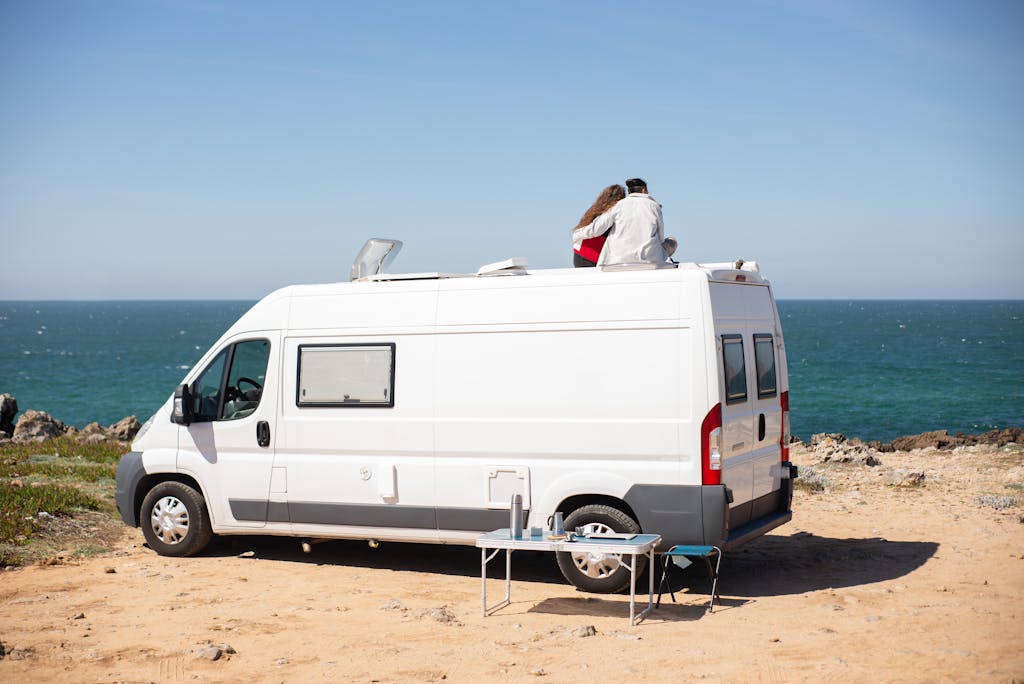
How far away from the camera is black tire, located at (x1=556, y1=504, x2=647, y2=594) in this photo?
9.10m

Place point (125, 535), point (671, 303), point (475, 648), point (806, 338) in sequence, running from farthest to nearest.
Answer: point (806, 338)
point (125, 535)
point (671, 303)
point (475, 648)

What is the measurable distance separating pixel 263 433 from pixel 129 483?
5.46 feet

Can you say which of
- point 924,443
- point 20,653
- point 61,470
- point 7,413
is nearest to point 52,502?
point 61,470

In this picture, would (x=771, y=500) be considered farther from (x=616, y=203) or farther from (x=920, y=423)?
(x=920, y=423)

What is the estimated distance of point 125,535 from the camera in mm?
12133

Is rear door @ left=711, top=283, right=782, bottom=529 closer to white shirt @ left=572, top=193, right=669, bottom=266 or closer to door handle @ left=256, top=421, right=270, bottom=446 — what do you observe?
white shirt @ left=572, top=193, right=669, bottom=266

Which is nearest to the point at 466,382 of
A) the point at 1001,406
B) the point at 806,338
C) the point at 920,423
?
the point at 920,423

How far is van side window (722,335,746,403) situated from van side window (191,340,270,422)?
14.1ft

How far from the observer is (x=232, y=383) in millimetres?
10844

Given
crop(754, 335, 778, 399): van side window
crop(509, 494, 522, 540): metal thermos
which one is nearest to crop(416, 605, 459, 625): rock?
crop(509, 494, 522, 540): metal thermos

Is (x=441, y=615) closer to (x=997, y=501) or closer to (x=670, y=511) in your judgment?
(x=670, y=511)

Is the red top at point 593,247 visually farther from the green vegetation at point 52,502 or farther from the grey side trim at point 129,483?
the green vegetation at point 52,502

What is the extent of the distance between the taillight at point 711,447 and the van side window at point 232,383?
4267 millimetres

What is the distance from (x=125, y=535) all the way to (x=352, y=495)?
345 cm
